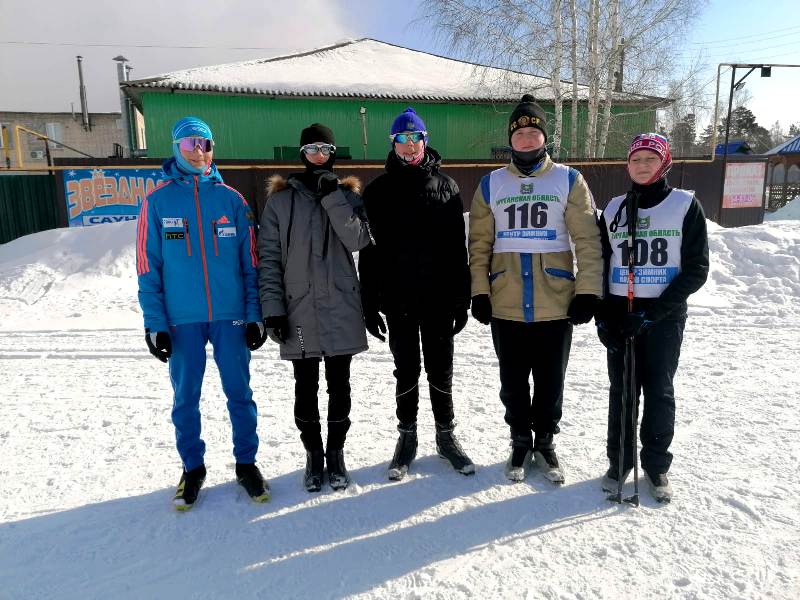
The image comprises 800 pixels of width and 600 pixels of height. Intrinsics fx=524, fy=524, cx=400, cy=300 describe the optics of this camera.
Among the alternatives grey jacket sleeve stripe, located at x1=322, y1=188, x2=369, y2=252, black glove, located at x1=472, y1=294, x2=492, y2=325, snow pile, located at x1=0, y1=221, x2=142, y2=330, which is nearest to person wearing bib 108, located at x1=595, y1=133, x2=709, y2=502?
black glove, located at x1=472, y1=294, x2=492, y2=325

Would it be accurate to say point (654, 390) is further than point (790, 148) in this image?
No

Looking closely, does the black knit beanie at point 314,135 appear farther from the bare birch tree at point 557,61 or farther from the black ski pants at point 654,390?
the bare birch tree at point 557,61

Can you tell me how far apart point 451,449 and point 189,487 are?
1.49 meters

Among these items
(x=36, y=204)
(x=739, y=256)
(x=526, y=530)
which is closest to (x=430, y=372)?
(x=526, y=530)

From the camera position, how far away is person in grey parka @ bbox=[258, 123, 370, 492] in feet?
9.14

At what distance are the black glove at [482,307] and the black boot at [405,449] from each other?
2.66ft

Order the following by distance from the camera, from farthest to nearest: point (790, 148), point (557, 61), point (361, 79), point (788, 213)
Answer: point (790, 148)
point (788, 213)
point (361, 79)
point (557, 61)

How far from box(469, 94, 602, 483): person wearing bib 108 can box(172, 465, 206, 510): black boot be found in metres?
1.73

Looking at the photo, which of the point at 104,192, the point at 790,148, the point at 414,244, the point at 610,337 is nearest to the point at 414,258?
the point at 414,244

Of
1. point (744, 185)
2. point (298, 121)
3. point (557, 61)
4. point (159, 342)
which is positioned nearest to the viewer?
point (159, 342)

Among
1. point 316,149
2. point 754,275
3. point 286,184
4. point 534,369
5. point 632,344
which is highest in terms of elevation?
point 316,149

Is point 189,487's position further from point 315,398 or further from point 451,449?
point 451,449

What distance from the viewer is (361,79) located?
1725cm

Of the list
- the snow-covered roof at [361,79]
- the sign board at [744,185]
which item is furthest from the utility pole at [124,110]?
the sign board at [744,185]
